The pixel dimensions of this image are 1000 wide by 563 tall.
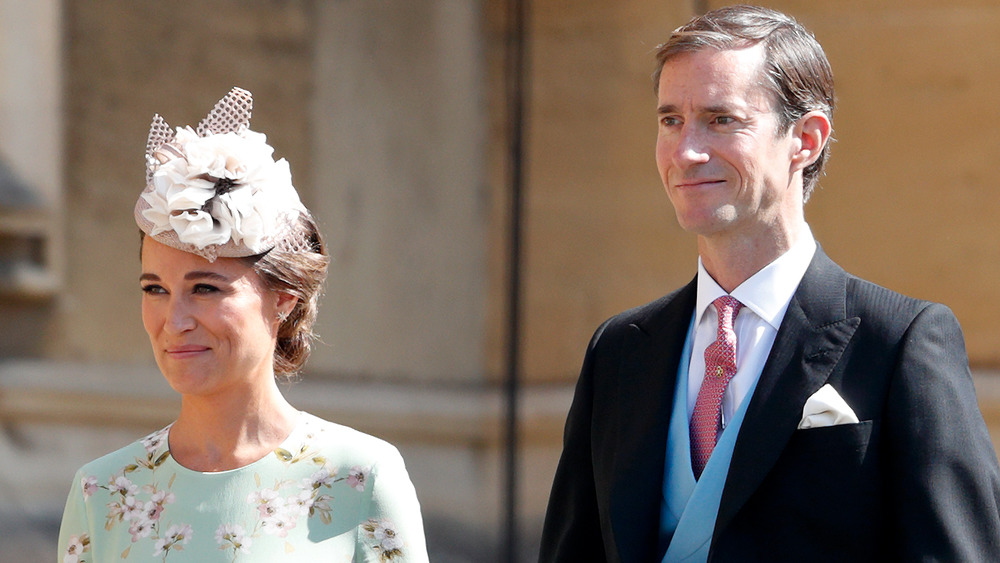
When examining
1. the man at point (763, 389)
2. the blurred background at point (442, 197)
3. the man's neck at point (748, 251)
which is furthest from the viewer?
the blurred background at point (442, 197)

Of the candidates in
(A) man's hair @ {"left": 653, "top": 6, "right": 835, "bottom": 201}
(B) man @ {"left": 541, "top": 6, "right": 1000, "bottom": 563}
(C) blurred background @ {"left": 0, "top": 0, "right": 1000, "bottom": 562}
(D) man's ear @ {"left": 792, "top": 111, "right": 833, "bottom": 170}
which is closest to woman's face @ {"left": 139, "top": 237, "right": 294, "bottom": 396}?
(B) man @ {"left": 541, "top": 6, "right": 1000, "bottom": 563}

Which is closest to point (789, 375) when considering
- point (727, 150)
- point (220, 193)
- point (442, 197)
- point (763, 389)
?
point (763, 389)

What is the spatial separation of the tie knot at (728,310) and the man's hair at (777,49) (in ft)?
0.78

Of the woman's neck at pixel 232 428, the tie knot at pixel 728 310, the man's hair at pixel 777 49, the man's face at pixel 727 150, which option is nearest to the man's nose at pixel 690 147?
the man's face at pixel 727 150

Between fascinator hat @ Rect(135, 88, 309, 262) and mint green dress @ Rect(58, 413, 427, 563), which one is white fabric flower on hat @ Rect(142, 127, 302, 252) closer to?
fascinator hat @ Rect(135, 88, 309, 262)

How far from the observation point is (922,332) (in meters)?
1.82

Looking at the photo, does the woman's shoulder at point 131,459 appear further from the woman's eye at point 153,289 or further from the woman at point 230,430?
the woman's eye at point 153,289

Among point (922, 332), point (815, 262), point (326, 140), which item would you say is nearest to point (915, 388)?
point (922, 332)

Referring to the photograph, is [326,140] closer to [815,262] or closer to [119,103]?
[119,103]

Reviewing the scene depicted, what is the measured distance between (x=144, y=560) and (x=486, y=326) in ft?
10.9

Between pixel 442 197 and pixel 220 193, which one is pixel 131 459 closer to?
pixel 220 193

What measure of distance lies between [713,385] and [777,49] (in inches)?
21.9

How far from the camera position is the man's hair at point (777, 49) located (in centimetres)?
197

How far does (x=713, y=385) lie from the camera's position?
1971mm
